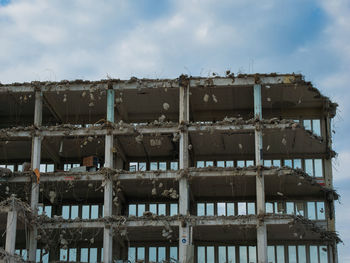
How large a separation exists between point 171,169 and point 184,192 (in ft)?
14.7

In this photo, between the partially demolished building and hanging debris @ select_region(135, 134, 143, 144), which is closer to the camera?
the partially demolished building

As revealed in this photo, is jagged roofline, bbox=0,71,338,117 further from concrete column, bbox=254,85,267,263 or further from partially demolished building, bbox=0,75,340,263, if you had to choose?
concrete column, bbox=254,85,267,263

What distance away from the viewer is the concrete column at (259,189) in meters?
45.9

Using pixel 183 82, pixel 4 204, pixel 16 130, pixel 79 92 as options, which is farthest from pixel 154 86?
pixel 4 204

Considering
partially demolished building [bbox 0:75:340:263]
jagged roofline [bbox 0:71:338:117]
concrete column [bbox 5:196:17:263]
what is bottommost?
concrete column [bbox 5:196:17:263]

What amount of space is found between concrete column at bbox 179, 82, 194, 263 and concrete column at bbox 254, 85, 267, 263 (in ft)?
15.7

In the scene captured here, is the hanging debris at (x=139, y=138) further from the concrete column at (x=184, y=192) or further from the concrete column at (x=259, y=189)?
the concrete column at (x=259, y=189)

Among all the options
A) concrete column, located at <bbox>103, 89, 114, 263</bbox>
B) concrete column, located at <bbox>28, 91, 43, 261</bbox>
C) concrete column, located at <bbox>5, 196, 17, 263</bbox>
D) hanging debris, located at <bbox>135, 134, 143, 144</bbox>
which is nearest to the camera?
concrete column, located at <bbox>5, 196, 17, 263</bbox>

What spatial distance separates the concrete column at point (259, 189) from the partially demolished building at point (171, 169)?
77 millimetres

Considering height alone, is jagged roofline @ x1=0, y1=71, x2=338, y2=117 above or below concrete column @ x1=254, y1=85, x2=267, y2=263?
above

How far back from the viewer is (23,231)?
48844 millimetres

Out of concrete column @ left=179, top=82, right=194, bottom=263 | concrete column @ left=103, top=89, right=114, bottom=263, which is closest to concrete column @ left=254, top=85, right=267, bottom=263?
concrete column @ left=179, top=82, right=194, bottom=263

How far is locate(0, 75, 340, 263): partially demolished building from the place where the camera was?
158 feet

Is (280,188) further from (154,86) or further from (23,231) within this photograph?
(23,231)
